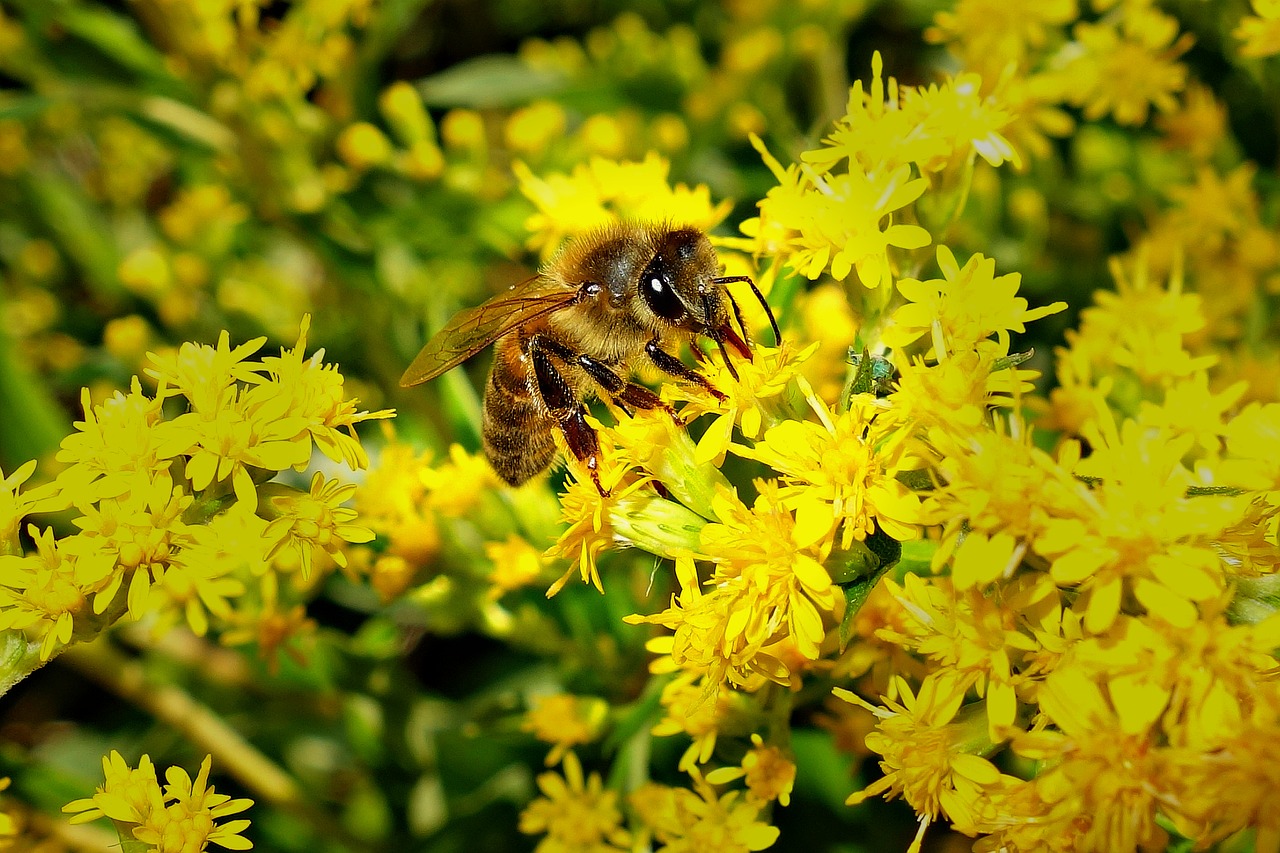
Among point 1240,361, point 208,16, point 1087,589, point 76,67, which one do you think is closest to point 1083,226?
point 1240,361

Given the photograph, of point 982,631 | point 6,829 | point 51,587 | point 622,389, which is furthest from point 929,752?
→ point 6,829

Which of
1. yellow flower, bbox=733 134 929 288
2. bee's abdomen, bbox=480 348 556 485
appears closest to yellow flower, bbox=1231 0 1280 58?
yellow flower, bbox=733 134 929 288

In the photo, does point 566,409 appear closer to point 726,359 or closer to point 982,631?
point 726,359

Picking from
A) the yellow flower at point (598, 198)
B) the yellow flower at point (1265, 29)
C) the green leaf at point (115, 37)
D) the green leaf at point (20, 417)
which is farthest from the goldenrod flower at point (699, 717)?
the green leaf at point (115, 37)

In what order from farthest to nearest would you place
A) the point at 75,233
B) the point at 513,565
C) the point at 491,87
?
the point at 75,233
the point at 491,87
the point at 513,565

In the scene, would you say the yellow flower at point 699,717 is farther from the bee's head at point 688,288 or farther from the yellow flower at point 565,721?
the bee's head at point 688,288

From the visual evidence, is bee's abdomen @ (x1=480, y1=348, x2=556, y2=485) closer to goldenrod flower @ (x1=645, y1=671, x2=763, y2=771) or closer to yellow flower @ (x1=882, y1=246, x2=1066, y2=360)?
goldenrod flower @ (x1=645, y1=671, x2=763, y2=771)
